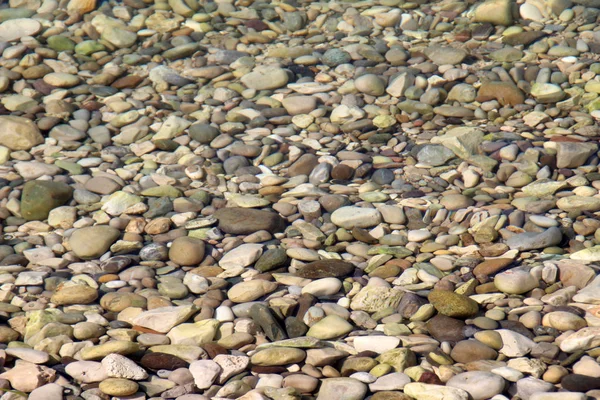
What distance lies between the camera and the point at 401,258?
11.8 feet

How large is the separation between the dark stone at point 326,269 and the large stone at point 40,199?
59.9 inches

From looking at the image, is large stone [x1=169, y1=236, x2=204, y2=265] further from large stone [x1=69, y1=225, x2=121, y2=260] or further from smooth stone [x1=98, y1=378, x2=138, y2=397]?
smooth stone [x1=98, y1=378, x2=138, y2=397]

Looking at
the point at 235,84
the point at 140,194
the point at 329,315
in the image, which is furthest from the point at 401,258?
the point at 235,84

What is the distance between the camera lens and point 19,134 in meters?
4.69

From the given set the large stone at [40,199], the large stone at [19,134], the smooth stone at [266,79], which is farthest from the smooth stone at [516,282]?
the large stone at [19,134]

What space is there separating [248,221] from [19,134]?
1.80m

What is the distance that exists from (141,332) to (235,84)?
8.54ft

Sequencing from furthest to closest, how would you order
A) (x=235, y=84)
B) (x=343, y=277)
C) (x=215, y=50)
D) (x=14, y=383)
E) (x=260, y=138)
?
1. (x=215, y=50)
2. (x=235, y=84)
3. (x=260, y=138)
4. (x=343, y=277)
5. (x=14, y=383)

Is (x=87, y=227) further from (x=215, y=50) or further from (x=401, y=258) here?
(x=215, y=50)

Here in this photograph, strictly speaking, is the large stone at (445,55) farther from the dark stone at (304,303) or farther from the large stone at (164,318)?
the large stone at (164,318)

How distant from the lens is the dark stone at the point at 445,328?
2992 mm

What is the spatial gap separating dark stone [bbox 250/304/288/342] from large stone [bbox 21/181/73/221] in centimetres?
156

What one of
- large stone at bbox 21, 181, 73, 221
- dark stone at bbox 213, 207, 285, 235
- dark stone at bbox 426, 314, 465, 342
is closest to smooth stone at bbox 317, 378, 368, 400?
dark stone at bbox 426, 314, 465, 342

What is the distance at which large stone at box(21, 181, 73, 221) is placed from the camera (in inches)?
160
